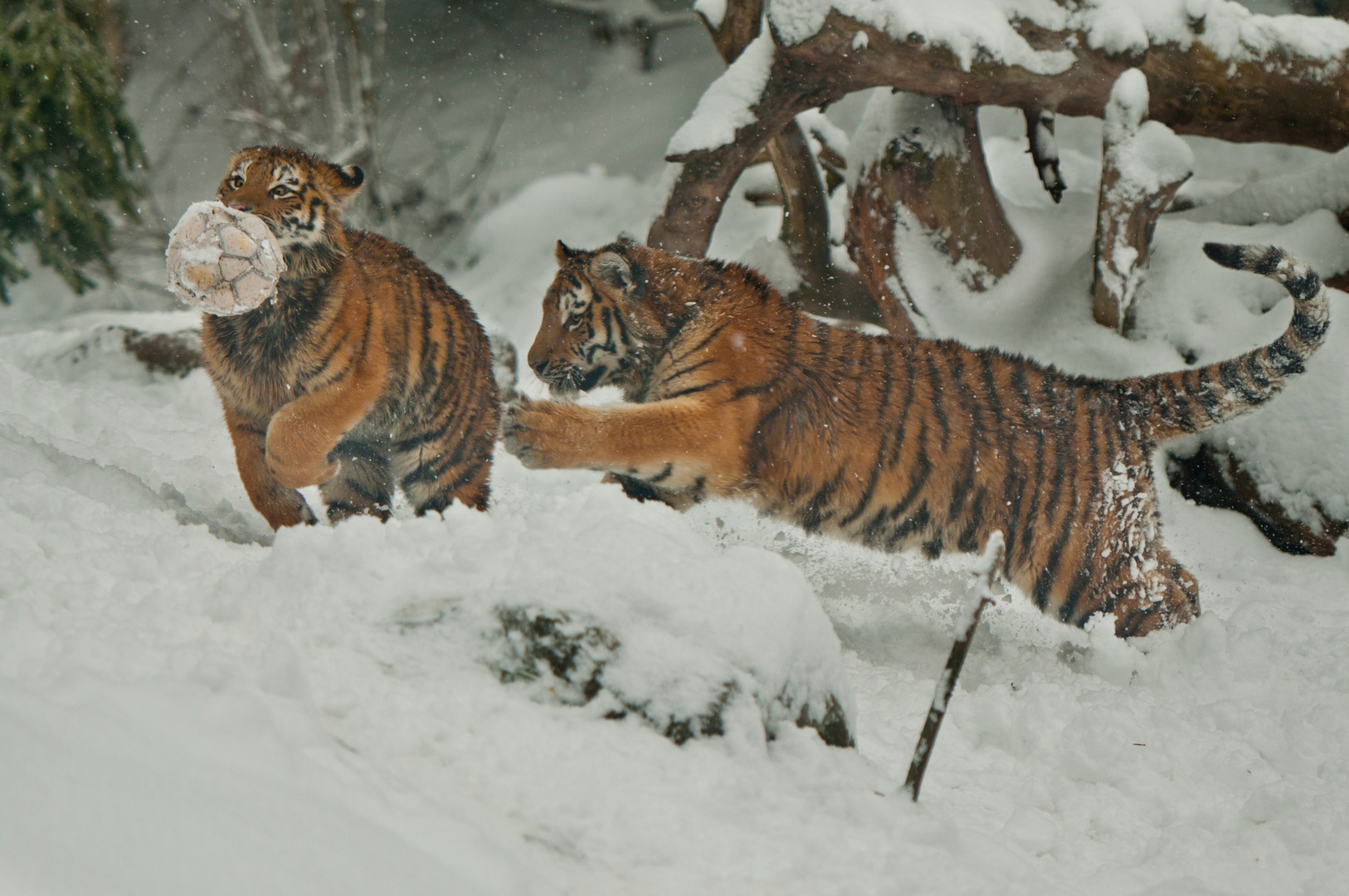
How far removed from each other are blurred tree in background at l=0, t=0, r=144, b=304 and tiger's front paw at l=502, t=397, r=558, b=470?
13.7 feet

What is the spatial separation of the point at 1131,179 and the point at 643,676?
3.03 meters

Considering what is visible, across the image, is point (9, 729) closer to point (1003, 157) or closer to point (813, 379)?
point (813, 379)

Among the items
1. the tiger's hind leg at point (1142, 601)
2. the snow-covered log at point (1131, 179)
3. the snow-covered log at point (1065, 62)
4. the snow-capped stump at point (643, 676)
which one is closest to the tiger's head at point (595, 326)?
the snow-covered log at point (1065, 62)

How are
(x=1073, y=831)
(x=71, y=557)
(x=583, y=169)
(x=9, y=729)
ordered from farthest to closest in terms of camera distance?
(x=583, y=169) → (x=1073, y=831) → (x=71, y=557) → (x=9, y=729)

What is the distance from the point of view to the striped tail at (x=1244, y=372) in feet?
8.79

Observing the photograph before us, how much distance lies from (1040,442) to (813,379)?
2.31ft

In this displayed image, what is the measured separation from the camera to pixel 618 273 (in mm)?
2912

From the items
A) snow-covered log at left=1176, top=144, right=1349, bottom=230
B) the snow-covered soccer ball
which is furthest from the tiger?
snow-covered log at left=1176, top=144, right=1349, bottom=230

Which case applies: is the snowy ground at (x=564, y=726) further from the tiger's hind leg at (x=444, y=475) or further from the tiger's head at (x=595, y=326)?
the tiger's head at (x=595, y=326)

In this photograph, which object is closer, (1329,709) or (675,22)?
(1329,709)

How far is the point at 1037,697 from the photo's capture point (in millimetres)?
2451

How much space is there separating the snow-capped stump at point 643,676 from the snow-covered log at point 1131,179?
281cm

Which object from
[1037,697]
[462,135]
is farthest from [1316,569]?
[462,135]

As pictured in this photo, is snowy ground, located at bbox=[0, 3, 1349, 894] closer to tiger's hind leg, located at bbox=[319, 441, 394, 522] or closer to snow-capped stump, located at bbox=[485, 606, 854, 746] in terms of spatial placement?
snow-capped stump, located at bbox=[485, 606, 854, 746]
